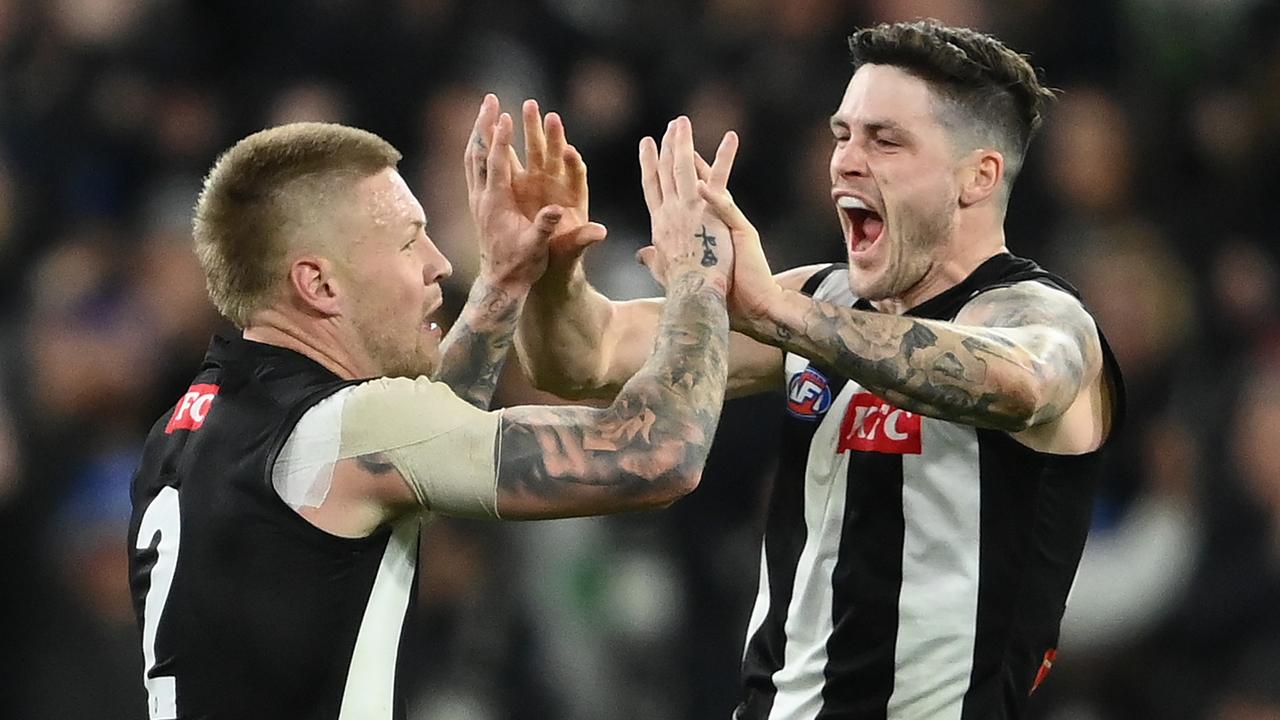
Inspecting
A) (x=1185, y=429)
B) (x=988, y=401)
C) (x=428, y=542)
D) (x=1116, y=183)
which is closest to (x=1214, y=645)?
(x=1185, y=429)

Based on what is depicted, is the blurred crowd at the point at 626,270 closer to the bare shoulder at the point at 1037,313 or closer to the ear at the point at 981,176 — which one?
the ear at the point at 981,176

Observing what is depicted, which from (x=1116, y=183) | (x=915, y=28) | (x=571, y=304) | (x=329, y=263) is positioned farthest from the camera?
(x=1116, y=183)

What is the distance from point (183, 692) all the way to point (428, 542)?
11.3ft

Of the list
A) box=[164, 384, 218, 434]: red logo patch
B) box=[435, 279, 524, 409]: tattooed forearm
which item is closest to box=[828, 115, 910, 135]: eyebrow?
box=[435, 279, 524, 409]: tattooed forearm

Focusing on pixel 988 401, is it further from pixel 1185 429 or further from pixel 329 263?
pixel 1185 429

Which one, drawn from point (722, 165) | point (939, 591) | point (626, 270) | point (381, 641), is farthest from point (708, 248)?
point (626, 270)

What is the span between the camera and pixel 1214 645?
6.29 m

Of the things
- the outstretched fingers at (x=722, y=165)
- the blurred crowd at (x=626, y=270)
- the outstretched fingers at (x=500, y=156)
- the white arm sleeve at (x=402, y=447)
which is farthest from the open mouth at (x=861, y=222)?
the blurred crowd at (x=626, y=270)

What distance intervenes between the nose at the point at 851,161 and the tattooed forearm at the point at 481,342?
744 millimetres

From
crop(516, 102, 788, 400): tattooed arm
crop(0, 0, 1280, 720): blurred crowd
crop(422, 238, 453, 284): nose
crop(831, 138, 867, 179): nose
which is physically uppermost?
crop(831, 138, 867, 179): nose

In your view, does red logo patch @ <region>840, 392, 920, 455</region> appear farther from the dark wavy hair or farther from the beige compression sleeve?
the beige compression sleeve

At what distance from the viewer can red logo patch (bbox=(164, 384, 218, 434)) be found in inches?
138

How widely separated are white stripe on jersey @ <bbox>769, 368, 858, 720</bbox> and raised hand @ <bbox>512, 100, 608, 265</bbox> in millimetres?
687

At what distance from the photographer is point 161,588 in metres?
3.42
